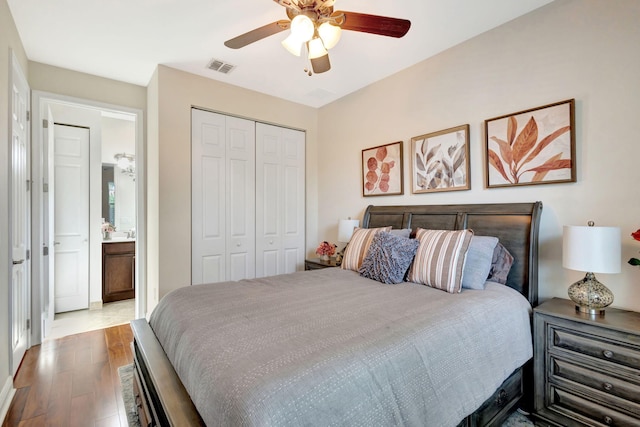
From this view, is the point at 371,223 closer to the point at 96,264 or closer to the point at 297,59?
the point at 297,59

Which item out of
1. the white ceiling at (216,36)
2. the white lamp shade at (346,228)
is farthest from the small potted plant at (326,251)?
the white ceiling at (216,36)

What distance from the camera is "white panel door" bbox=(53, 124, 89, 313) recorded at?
396 centimetres

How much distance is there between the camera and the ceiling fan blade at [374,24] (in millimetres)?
1711

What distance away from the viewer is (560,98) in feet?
7.02

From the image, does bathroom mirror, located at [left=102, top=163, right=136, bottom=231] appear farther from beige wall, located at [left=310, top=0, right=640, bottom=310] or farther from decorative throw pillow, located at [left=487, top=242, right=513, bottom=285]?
decorative throw pillow, located at [left=487, top=242, right=513, bottom=285]

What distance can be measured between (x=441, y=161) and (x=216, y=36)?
7.53ft

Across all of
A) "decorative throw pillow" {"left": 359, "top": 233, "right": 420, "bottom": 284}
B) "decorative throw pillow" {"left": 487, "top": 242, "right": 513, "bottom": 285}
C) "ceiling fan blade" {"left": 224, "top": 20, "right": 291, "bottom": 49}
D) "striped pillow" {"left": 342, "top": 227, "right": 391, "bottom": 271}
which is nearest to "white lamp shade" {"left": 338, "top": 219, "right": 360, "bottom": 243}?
"striped pillow" {"left": 342, "top": 227, "right": 391, "bottom": 271}

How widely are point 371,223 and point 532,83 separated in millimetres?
1843

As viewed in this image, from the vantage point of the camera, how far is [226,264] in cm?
A: 348

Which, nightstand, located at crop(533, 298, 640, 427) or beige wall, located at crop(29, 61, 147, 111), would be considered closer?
nightstand, located at crop(533, 298, 640, 427)

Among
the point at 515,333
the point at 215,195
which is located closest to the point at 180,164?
the point at 215,195

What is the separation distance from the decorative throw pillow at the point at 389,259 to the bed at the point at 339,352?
0.31 ft

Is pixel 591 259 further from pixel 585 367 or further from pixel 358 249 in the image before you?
pixel 358 249

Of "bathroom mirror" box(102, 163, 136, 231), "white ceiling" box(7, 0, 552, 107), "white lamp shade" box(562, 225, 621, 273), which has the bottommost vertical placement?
"white lamp shade" box(562, 225, 621, 273)
